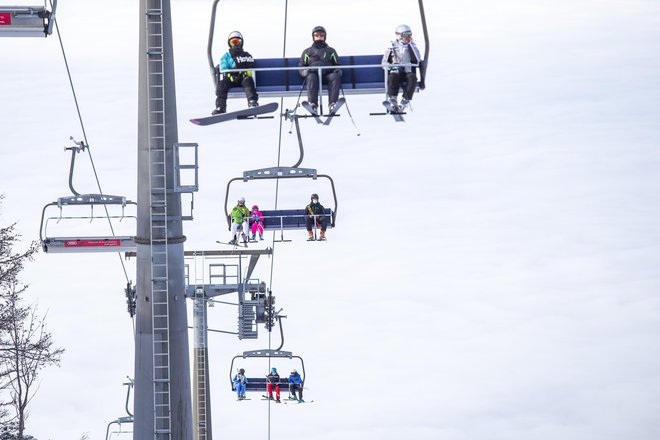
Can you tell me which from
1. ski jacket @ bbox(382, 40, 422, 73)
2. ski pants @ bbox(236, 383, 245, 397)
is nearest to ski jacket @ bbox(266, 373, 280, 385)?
ski pants @ bbox(236, 383, 245, 397)

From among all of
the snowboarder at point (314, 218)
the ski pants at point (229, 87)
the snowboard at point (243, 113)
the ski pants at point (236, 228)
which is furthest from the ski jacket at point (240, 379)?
the snowboard at point (243, 113)

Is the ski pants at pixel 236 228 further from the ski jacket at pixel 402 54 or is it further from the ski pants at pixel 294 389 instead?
the ski jacket at pixel 402 54

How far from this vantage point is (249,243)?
29.1 metres

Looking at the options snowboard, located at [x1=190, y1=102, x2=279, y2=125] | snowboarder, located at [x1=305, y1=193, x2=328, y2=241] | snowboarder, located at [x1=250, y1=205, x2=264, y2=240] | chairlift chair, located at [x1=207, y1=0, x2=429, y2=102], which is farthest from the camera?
snowboarder, located at [x1=250, y1=205, x2=264, y2=240]

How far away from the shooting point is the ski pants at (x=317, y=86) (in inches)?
639

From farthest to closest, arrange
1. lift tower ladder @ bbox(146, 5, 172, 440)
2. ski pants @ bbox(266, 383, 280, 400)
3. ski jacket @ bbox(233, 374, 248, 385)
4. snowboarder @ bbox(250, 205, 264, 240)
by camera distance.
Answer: ski jacket @ bbox(233, 374, 248, 385) < ski pants @ bbox(266, 383, 280, 400) < snowboarder @ bbox(250, 205, 264, 240) < lift tower ladder @ bbox(146, 5, 172, 440)

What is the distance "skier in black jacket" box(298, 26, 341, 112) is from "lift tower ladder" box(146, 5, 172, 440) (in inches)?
107

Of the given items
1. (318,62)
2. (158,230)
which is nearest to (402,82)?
(318,62)

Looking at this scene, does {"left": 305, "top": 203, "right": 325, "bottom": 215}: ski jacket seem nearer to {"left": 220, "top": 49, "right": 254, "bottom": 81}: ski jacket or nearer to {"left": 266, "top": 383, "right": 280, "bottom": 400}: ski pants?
{"left": 266, "top": 383, "right": 280, "bottom": 400}: ski pants

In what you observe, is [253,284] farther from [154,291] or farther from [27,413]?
[27,413]

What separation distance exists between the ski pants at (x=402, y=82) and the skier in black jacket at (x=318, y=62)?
0.73 m

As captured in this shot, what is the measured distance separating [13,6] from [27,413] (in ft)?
72.5

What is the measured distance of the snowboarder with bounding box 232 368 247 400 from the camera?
3256 centimetres

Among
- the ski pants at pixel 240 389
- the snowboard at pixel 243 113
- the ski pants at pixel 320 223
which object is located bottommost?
the ski pants at pixel 240 389
